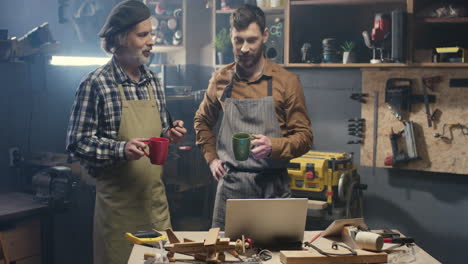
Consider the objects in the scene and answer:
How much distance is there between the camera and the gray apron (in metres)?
2.58

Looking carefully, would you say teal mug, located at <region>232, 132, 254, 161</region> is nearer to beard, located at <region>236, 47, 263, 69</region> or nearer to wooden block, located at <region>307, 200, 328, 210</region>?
beard, located at <region>236, 47, 263, 69</region>

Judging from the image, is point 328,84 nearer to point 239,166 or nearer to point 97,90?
point 239,166

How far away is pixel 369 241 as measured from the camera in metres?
1.85

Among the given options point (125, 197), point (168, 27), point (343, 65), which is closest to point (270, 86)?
point (125, 197)

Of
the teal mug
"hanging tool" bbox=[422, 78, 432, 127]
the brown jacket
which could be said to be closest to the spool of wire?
"hanging tool" bbox=[422, 78, 432, 127]

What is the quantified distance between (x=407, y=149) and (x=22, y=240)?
2644mm

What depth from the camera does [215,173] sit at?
2.61 metres

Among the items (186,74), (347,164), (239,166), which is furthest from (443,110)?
(186,74)

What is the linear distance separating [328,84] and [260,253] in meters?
2.49

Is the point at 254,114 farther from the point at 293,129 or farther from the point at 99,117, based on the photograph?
the point at 99,117

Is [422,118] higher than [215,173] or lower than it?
higher

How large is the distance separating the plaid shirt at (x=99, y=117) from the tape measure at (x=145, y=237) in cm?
41

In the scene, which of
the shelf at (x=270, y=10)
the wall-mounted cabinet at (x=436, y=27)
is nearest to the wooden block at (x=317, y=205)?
the wall-mounted cabinet at (x=436, y=27)

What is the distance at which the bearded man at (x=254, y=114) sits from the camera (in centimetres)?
257
